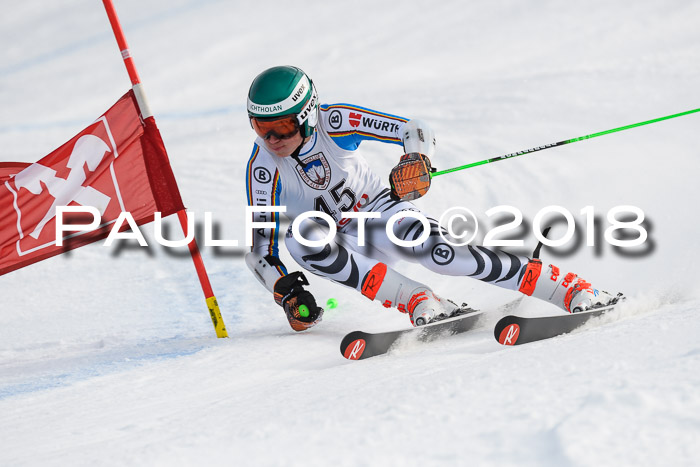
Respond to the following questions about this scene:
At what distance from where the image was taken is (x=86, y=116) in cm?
1355

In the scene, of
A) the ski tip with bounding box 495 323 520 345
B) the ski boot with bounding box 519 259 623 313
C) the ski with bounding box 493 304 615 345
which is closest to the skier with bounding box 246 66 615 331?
the ski boot with bounding box 519 259 623 313

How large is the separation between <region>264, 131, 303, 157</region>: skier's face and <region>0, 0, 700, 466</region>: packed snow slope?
0.88 meters

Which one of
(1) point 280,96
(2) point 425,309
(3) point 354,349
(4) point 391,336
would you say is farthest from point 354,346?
(1) point 280,96

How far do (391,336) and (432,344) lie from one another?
209mm

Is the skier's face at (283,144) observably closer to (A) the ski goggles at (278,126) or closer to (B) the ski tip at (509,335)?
(A) the ski goggles at (278,126)

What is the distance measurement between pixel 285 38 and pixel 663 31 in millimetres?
7756

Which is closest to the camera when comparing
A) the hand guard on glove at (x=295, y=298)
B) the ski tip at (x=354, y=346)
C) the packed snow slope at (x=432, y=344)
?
the packed snow slope at (x=432, y=344)

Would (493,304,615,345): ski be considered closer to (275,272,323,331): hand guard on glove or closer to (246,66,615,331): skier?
(246,66,615,331): skier

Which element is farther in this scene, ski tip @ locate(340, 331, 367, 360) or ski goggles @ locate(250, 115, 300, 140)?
ski goggles @ locate(250, 115, 300, 140)

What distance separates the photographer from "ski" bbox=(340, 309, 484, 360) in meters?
2.95

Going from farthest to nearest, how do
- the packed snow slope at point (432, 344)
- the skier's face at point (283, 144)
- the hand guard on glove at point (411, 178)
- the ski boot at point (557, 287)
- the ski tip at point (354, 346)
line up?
the skier's face at point (283, 144)
the hand guard on glove at point (411, 178)
the ski boot at point (557, 287)
the ski tip at point (354, 346)
the packed snow slope at point (432, 344)

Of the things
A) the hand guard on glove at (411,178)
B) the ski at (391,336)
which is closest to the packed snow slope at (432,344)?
the ski at (391,336)

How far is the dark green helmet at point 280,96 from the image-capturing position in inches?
129

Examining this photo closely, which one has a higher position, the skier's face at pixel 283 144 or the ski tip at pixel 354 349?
the skier's face at pixel 283 144
